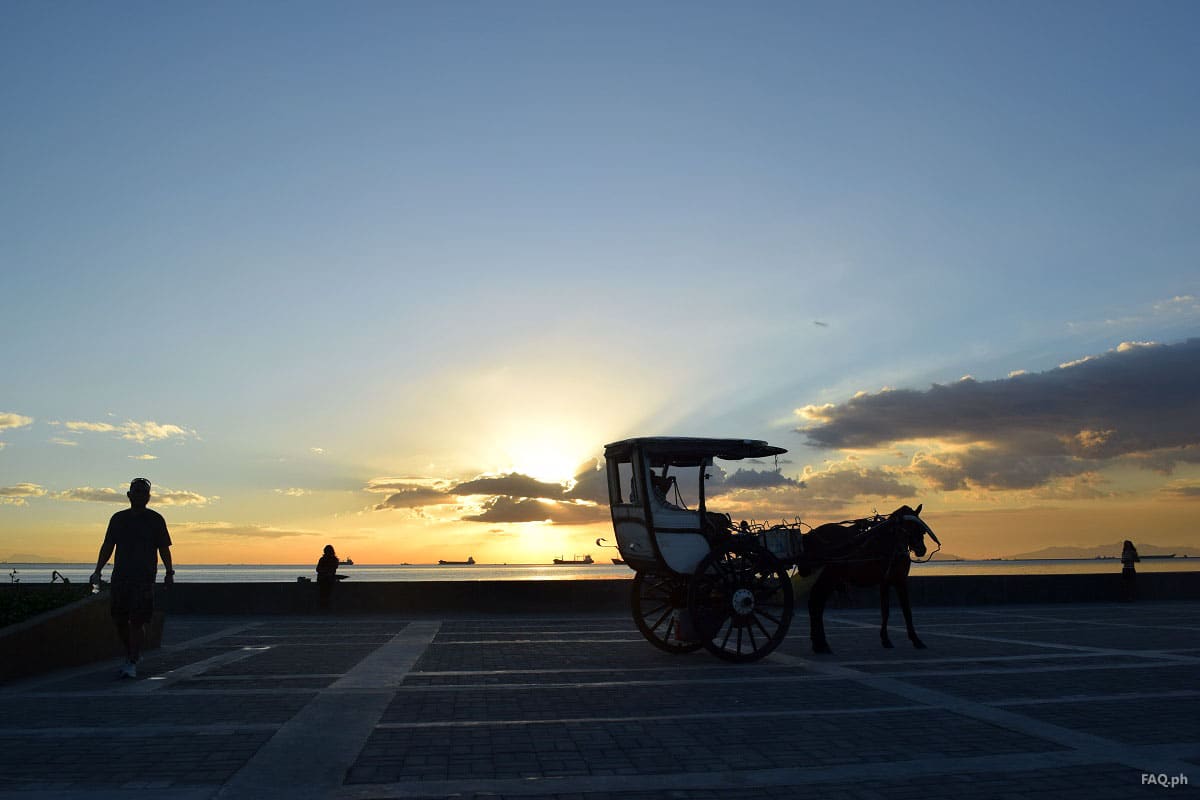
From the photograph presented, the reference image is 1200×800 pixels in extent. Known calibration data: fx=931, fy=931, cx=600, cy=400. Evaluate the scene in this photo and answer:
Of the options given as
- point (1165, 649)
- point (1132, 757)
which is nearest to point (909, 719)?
point (1132, 757)

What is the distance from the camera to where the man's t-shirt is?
11.0 meters

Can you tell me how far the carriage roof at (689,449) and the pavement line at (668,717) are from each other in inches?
174

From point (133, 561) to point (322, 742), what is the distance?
515 centimetres

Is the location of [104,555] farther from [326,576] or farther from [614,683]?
[326,576]

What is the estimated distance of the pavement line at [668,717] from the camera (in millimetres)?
7871

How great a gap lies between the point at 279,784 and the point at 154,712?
10.8 feet

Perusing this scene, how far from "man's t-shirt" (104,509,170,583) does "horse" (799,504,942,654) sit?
8483 millimetres

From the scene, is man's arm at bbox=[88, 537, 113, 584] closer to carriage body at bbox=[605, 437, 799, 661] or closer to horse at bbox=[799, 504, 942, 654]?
carriage body at bbox=[605, 437, 799, 661]

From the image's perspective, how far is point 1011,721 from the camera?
26.5 ft

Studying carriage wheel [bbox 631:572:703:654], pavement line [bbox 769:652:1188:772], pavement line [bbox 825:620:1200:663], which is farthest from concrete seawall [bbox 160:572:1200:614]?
pavement line [bbox 769:652:1188:772]

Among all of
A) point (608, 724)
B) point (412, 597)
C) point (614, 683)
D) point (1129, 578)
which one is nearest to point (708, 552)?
point (614, 683)

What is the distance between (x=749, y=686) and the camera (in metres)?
10.2

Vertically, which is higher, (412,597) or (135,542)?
(135,542)

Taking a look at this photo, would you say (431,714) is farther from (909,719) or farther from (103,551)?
(103,551)
